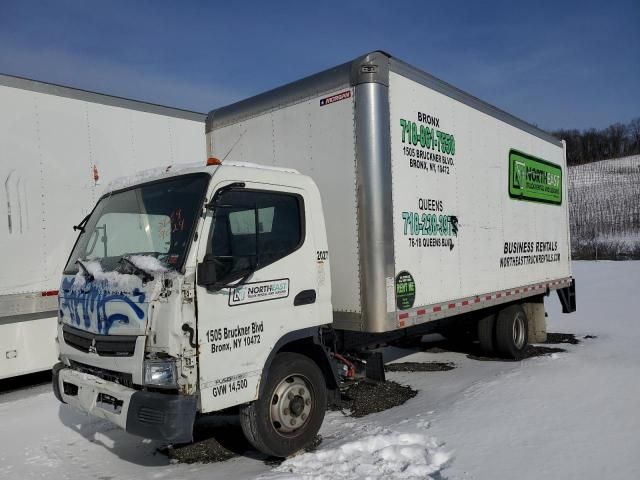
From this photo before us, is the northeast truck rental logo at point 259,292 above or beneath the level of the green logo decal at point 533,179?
beneath

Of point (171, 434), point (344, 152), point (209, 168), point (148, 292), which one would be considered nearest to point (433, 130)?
point (344, 152)

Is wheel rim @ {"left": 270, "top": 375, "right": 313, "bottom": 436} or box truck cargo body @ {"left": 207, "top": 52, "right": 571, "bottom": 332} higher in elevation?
box truck cargo body @ {"left": 207, "top": 52, "right": 571, "bottom": 332}

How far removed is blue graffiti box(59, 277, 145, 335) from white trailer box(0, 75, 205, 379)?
8.82ft

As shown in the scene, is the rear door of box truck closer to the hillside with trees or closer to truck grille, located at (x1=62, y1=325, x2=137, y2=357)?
truck grille, located at (x1=62, y1=325, x2=137, y2=357)

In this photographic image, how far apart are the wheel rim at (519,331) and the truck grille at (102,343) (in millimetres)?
6221

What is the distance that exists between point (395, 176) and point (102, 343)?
301cm

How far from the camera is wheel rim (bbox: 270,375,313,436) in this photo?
4.33 metres

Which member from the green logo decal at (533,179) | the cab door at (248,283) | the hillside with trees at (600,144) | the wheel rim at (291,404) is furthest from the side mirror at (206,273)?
the hillside with trees at (600,144)

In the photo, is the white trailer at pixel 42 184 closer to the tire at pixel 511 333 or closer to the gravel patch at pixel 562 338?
the tire at pixel 511 333

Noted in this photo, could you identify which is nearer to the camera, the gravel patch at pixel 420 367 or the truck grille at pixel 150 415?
the truck grille at pixel 150 415

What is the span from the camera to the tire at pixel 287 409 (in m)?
4.16

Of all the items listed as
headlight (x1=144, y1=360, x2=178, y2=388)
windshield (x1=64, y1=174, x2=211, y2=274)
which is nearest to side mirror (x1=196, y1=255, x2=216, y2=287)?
windshield (x1=64, y1=174, x2=211, y2=274)

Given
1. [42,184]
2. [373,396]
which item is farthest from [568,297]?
[42,184]

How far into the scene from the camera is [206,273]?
3.63m
